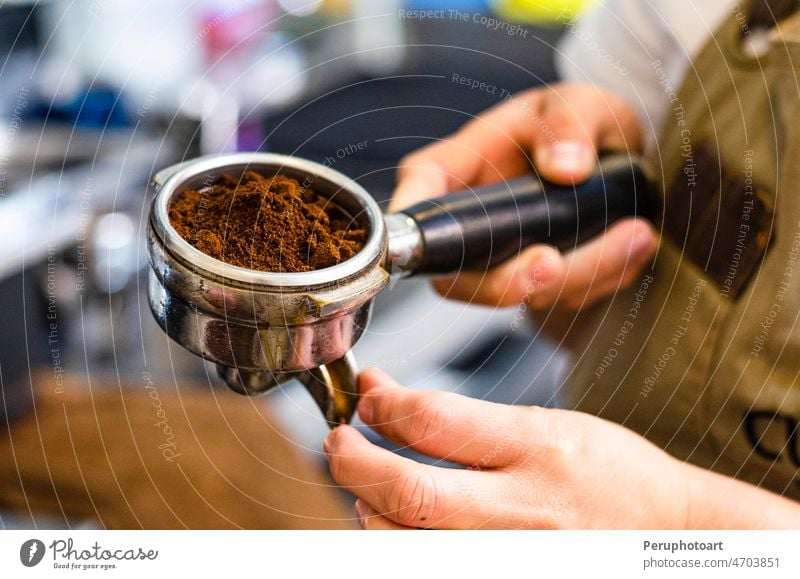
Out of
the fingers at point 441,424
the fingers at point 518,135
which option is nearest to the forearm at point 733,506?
the fingers at point 441,424

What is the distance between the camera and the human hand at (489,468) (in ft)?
1.22

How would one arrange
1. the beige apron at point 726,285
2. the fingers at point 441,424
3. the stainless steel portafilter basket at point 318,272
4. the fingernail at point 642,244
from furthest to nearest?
the fingernail at point 642,244 → the beige apron at point 726,285 → the fingers at point 441,424 → the stainless steel portafilter basket at point 318,272

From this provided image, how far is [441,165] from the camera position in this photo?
0.58 meters

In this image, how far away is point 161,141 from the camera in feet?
2.89

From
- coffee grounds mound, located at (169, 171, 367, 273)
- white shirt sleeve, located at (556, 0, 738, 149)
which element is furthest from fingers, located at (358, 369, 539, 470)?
white shirt sleeve, located at (556, 0, 738, 149)

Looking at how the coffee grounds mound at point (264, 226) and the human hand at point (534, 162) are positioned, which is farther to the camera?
the human hand at point (534, 162)

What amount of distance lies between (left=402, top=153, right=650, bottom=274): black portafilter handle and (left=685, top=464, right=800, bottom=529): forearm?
0.18 m

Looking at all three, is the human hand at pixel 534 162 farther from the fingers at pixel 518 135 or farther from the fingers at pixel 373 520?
the fingers at pixel 373 520

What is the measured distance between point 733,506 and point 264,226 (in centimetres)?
35

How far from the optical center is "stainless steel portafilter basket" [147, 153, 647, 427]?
0.28 m

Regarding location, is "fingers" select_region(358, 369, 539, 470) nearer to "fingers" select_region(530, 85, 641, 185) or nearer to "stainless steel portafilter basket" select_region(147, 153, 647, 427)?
"stainless steel portafilter basket" select_region(147, 153, 647, 427)

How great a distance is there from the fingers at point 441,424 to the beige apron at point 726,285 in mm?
208
